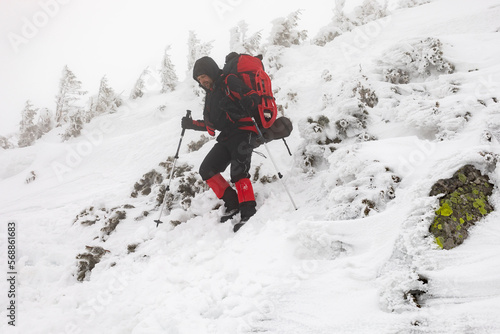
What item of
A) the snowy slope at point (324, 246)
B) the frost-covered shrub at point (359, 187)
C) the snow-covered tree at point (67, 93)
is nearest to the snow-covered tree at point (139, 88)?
the snow-covered tree at point (67, 93)

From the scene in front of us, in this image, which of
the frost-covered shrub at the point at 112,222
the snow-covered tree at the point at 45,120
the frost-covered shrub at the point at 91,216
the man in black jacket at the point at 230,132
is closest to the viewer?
the man in black jacket at the point at 230,132

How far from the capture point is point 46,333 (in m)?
3.83

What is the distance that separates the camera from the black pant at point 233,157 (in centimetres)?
558

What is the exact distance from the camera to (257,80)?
5.34m

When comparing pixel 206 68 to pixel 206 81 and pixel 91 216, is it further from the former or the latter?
pixel 91 216

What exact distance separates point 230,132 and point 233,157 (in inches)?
20.3

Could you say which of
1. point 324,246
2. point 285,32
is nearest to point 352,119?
point 324,246

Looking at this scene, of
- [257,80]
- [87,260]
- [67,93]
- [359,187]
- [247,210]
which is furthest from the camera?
[67,93]

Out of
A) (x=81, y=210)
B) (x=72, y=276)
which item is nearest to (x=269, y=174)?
(x=72, y=276)

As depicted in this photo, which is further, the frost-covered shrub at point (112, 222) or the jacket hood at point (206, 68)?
the frost-covered shrub at point (112, 222)

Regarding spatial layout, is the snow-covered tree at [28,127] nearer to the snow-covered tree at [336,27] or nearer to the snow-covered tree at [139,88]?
the snow-covered tree at [139,88]

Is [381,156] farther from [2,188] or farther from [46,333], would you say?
[2,188]

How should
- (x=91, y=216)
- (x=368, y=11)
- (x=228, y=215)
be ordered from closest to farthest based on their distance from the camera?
(x=228, y=215), (x=91, y=216), (x=368, y=11)

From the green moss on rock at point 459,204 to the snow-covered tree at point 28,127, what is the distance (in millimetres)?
43838
